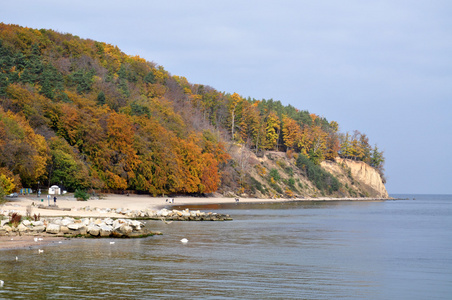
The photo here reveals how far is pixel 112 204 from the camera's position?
55.8 meters

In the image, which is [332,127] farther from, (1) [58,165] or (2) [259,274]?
(2) [259,274]

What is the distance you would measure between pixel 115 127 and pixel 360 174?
95183 millimetres

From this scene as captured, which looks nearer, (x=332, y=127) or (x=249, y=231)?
(x=249, y=231)

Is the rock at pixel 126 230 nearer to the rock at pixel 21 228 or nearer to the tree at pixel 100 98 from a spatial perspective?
the rock at pixel 21 228

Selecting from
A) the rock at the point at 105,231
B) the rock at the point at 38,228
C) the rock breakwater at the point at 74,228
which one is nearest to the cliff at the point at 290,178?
the rock breakwater at the point at 74,228

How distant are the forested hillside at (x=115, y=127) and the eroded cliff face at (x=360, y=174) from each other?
6373mm

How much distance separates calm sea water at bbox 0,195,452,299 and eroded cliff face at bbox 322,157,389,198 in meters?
111

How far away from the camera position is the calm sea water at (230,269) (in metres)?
16.2

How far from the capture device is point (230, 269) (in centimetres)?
2033

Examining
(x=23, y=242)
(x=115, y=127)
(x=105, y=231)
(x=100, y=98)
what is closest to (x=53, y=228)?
(x=105, y=231)

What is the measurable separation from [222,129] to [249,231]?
88002 millimetres

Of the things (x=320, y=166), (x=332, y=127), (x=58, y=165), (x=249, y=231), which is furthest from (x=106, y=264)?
(x=332, y=127)

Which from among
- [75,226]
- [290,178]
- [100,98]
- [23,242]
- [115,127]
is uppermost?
[100,98]

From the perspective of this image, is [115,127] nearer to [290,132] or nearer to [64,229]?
[64,229]
